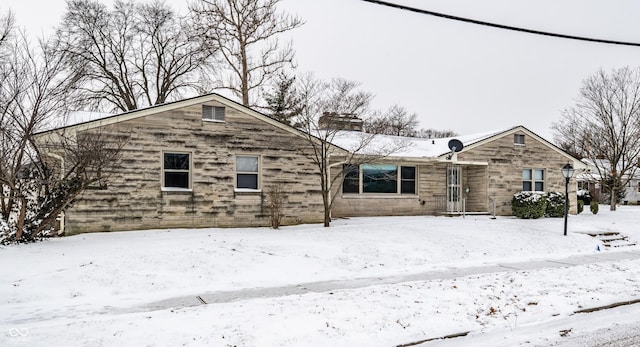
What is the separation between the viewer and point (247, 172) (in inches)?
588

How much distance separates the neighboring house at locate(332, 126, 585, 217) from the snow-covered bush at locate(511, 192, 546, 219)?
33.8 inches

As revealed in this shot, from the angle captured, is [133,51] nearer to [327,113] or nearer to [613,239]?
[327,113]

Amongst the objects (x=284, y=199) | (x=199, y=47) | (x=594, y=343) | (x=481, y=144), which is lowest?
(x=594, y=343)

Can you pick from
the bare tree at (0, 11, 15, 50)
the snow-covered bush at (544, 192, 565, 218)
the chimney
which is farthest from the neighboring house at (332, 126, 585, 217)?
the bare tree at (0, 11, 15, 50)

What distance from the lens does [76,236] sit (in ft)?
40.9

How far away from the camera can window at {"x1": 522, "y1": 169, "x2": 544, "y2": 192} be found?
21.5 m

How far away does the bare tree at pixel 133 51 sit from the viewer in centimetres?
3062

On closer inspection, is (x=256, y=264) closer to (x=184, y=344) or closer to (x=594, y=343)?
(x=184, y=344)

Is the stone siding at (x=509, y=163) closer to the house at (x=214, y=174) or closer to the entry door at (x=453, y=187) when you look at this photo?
the entry door at (x=453, y=187)

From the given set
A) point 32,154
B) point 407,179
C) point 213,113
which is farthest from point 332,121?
point 32,154

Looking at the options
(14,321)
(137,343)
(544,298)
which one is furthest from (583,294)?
(14,321)

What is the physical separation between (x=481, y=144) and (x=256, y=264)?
14.1 meters

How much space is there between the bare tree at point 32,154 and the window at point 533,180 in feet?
59.7

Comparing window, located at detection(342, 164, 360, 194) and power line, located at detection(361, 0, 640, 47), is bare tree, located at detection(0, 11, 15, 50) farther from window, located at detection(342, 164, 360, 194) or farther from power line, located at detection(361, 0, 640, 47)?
window, located at detection(342, 164, 360, 194)
